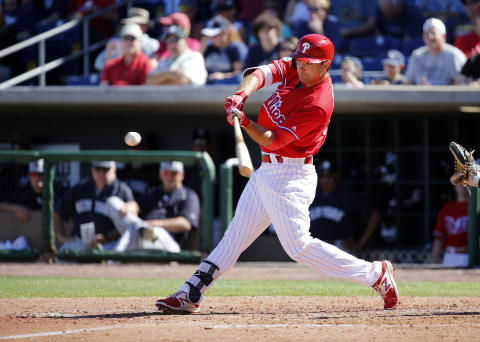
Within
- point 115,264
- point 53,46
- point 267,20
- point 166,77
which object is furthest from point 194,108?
point 53,46

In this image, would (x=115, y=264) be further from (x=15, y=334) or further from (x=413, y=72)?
(x=15, y=334)

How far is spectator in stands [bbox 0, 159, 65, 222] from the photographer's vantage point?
30.7 feet

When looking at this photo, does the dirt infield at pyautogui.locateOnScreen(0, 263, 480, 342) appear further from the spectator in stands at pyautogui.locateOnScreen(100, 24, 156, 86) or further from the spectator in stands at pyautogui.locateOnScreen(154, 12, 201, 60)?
the spectator in stands at pyautogui.locateOnScreen(154, 12, 201, 60)

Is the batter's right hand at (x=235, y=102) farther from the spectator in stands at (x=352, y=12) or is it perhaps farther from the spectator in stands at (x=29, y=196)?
the spectator in stands at (x=352, y=12)

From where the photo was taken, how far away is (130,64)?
34.4 ft

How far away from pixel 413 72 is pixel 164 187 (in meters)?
3.13

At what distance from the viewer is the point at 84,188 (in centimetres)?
909

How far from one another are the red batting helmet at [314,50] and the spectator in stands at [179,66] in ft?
16.5

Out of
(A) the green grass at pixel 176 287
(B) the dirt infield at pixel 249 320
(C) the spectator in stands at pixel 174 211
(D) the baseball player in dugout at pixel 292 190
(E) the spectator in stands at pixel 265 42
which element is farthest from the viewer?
(E) the spectator in stands at pixel 265 42

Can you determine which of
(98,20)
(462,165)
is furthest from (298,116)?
(98,20)

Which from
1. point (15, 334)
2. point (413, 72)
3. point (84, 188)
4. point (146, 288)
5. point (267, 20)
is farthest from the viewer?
point (267, 20)

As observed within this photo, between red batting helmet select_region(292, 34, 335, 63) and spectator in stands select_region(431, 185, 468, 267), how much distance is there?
4.53 meters

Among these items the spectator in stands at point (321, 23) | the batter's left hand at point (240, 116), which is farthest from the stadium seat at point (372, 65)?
the batter's left hand at point (240, 116)

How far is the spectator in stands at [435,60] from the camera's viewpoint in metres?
9.48
